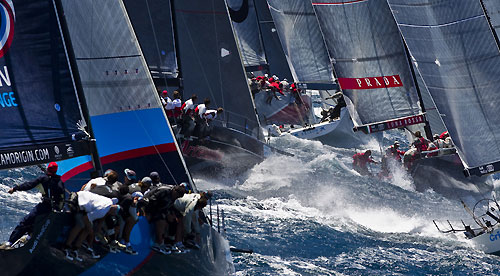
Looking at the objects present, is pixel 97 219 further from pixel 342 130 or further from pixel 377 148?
pixel 377 148

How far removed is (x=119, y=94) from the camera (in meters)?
14.1

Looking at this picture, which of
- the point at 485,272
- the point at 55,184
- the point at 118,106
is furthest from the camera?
the point at 485,272

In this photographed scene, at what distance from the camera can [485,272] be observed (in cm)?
1670

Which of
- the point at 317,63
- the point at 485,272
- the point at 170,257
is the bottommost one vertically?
the point at 485,272

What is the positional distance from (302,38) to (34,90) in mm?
21258

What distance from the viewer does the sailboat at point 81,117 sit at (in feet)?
35.3

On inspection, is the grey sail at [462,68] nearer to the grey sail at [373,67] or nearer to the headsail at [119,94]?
the grey sail at [373,67]

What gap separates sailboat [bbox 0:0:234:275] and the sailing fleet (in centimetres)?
2

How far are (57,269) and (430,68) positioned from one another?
1486 cm

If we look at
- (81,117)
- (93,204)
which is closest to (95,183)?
(93,204)

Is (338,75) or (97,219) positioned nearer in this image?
(97,219)

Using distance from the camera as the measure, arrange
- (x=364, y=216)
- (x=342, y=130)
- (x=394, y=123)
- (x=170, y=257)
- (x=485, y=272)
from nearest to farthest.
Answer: (x=170, y=257)
(x=485, y=272)
(x=364, y=216)
(x=394, y=123)
(x=342, y=130)

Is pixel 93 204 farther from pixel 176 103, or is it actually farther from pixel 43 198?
pixel 176 103

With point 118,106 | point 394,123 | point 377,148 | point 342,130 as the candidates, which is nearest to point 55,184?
point 118,106
